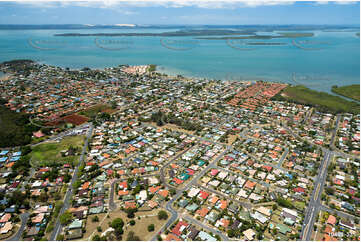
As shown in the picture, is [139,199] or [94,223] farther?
[139,199]

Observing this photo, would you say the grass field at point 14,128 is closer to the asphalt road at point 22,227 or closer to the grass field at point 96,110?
the grass field at point 96,110

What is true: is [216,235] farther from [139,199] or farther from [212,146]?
[212,146]

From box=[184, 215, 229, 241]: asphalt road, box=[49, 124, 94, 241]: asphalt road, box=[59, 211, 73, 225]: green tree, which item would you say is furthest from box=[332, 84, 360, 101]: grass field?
box=[59, 211, 73, 225]: green tree

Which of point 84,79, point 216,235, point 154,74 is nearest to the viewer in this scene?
point 216,235

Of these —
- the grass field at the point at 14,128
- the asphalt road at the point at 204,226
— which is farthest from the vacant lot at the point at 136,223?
the grass field at the point at 14,128

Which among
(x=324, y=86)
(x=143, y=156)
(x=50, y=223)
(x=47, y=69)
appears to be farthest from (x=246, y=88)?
(x=47, y=69)

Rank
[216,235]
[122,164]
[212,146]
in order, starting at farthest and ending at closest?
[212,146]
[122,164]
[216,235]

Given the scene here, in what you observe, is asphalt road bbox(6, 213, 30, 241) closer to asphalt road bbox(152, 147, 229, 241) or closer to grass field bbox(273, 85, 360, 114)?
asphalt road bbox(152, 147, 229, 241)
